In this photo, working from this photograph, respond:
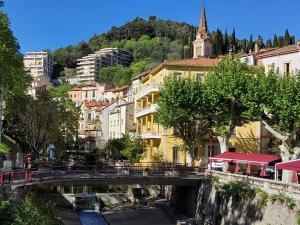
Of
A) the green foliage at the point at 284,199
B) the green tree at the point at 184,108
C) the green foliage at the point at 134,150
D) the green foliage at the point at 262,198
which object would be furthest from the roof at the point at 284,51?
the green foliage at the point at 284,199

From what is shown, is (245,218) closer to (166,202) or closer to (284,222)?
(284,222)

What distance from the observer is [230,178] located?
43156 millimetres

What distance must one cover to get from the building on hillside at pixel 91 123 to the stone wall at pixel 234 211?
5589cm

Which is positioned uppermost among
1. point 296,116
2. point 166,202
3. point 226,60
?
point 226,60

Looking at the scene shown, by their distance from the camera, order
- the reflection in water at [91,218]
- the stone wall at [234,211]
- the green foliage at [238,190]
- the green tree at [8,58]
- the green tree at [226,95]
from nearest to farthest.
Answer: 1. the stone wall at [234,211]
2. the green foliage at [238,190]
3. the green tree at [8,58]
4. the green tree at [226,95]
5. the reflection in water at [91,218]

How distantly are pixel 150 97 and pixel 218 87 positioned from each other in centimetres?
2411

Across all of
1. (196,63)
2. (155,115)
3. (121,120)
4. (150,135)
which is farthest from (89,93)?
(155,115)

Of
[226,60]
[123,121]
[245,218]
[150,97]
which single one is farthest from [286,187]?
[123,121]

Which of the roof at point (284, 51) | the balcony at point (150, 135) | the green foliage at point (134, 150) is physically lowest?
the green foliage at point (134, 150)

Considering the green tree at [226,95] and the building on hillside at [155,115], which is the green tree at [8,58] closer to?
the green tree at [226,95]

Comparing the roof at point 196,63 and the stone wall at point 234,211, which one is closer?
the stone wall at point 234,211

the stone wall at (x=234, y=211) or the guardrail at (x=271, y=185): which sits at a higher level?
the guardrail at (x=271, y=185)

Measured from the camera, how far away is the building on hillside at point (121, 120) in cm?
8962

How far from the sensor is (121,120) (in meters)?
93.6
